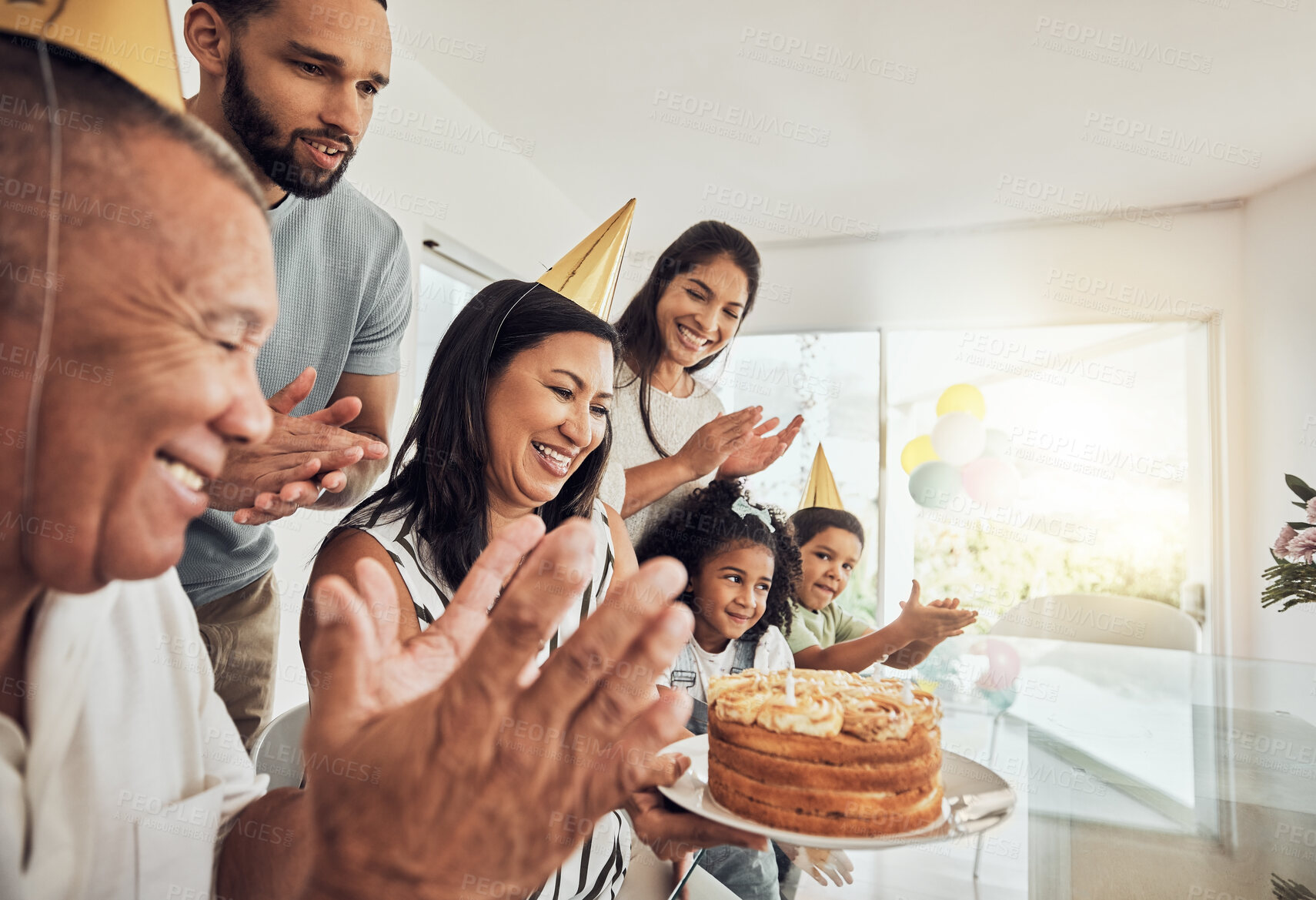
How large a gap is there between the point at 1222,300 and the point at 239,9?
3999 mm

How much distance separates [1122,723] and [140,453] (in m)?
1.92

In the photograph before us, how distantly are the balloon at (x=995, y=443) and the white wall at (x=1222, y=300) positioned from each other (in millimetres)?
529

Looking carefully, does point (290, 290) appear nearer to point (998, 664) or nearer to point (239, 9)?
point (239, 9)

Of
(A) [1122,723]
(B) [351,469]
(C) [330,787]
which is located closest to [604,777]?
(C) [330,787]

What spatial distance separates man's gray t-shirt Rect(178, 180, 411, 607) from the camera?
80 centimetres

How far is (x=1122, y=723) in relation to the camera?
1669mm

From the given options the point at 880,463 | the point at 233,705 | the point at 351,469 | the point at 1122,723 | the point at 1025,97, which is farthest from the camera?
the point at 880,463

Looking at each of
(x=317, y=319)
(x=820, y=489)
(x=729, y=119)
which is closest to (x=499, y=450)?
(x=317, y=319)

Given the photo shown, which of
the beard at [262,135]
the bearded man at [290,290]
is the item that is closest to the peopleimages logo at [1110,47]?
the bearded man at [290,290]

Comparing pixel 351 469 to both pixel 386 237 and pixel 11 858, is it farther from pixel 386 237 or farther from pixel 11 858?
pixel 11 858

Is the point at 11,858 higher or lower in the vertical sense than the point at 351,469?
lower

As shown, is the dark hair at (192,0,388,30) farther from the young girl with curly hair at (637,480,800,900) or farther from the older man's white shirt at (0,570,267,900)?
the young girl with curly hair at (637,480,800,900)

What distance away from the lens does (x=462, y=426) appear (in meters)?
1.14

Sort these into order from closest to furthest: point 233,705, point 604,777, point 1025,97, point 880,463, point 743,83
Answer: point 604,777 < point 233,705 < point 743,83 < point 1025,97 < point 880,463
